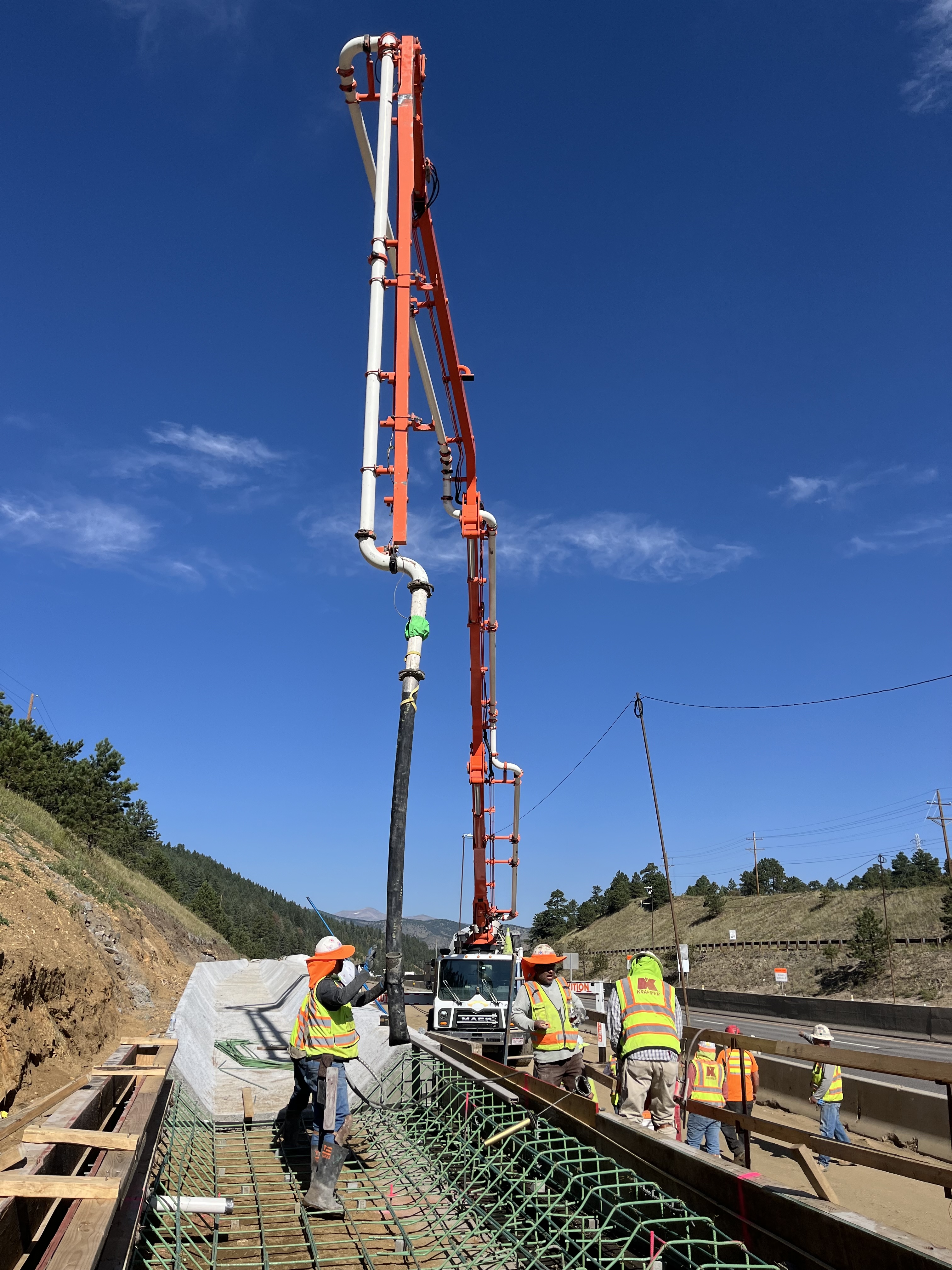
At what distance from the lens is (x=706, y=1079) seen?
8266 millimetres

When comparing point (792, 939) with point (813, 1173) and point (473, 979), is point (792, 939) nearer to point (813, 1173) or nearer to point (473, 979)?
point (473, 979)

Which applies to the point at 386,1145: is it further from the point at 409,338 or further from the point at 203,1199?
the point at 409,338

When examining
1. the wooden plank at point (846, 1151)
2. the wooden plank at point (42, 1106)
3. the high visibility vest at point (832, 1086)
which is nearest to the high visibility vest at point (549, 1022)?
the wooden plank at point (846, 1151)

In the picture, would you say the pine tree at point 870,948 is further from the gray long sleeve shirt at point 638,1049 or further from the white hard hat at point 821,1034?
the gray long sleeve shirt at point 638,1049

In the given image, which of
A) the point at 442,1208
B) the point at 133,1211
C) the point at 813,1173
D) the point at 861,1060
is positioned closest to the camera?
the point at 133,1211

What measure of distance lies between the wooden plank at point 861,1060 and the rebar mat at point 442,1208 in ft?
5.12

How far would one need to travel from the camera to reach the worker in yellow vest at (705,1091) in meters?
8.23

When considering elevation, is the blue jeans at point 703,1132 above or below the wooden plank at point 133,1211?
below

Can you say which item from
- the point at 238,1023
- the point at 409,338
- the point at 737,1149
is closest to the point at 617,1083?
the point at 737,1149

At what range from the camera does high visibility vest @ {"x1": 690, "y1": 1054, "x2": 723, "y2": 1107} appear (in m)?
8.23

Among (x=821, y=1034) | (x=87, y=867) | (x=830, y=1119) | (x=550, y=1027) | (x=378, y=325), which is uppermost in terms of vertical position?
(x=378, y=325)

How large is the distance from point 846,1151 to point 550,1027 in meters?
3.09

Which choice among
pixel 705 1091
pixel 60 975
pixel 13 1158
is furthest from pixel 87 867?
pixel 13 1158

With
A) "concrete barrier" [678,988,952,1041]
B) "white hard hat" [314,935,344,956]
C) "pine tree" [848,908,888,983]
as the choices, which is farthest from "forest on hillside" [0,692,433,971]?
"pine tree" [848,908,888,983]
